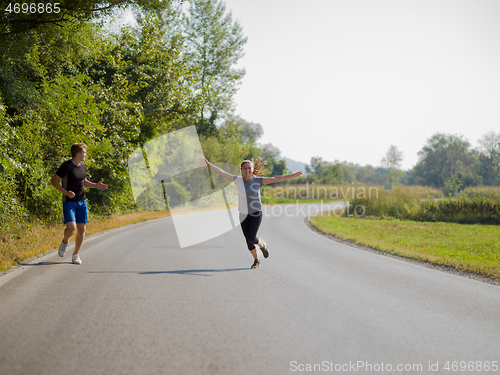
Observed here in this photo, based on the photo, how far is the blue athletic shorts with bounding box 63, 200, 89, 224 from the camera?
7027 millimetres

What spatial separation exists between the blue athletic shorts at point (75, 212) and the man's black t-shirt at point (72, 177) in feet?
0.31

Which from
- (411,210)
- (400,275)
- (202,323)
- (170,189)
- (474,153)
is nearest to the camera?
(202,323)

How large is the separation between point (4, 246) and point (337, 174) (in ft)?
288

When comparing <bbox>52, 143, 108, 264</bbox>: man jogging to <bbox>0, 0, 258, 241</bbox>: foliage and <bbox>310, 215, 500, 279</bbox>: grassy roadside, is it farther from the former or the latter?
<bbox>310, 215, 500, 279</bbox>: grassy roadside

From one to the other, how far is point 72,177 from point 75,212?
76 centimetres

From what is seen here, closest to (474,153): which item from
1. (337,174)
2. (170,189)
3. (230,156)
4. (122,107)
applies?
(337,174)

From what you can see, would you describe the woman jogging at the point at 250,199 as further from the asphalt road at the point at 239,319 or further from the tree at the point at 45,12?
the tree at the point at 45,12

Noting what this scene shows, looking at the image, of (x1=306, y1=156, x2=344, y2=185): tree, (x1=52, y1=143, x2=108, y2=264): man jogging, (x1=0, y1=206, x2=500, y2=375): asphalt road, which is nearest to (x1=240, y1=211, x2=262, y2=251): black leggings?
(x1=0, y1=206, x2=500, y2=375): asphalt road

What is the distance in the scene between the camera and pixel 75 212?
7.21 m

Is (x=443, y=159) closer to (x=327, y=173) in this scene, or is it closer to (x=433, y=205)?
(x=327, y=173)

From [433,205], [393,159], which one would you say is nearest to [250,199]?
[433,205]

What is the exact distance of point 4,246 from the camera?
7988 mm

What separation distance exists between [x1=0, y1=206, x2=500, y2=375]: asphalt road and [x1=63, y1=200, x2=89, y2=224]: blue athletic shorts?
2.99 ft

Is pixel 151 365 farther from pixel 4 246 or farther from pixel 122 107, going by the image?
pixel 122 107
